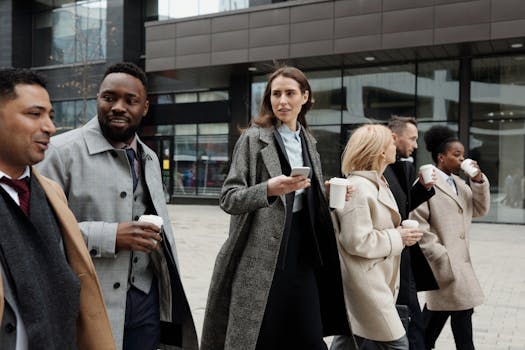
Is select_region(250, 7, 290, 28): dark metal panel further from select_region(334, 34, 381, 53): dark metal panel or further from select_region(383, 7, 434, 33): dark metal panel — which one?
select_region(383, 7, 434, 33): dark metal panel

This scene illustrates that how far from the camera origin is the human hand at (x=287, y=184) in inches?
109

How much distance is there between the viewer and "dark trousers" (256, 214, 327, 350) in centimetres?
318

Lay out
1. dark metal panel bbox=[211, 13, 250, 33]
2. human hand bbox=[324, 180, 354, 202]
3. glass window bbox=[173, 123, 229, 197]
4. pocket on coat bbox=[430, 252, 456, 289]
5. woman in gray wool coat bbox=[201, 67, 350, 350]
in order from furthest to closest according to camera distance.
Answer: glass window bbox=[173, 123, 229, 197], dark metal panel bbox=[211, 13, 250, 33], pocket on coat bbox=[430, 252, 456, 289], human hand bbox=[324, 180, 354, 202], woman in gray wool coat bbox=[201, 67, 350, 350]

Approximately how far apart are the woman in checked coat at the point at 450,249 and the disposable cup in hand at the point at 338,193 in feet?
4.83

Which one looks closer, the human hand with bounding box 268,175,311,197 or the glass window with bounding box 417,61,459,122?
the human hand with bounding box 268,175,311,197

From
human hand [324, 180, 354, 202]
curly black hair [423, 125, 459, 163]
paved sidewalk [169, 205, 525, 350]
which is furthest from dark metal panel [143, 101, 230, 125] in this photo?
human hand [324, 180, 354, 202]

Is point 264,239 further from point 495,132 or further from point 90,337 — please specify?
point 495,132

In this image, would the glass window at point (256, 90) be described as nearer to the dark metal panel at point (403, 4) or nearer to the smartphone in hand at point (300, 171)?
the dark metal panel at point (403, 4)

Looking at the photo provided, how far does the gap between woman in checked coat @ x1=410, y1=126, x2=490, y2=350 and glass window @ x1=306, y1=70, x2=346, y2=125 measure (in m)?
14.2

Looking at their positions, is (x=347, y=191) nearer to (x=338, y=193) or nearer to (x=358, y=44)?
(x=338, y=193)

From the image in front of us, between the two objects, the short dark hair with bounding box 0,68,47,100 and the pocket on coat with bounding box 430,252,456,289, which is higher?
the short dark hair with bounding box 0,68,47,100

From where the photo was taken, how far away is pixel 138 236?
2.29 meters

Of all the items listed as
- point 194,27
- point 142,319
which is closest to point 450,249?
point 142,319

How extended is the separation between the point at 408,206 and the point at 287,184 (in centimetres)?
171
